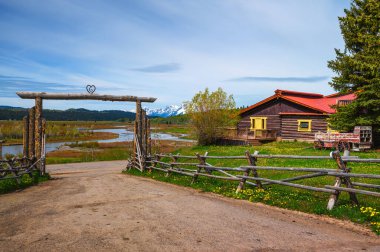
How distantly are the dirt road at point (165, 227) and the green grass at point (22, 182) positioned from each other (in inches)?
104

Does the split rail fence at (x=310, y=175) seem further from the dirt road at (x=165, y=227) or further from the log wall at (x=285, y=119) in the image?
the log wall at (x=285, y=119)

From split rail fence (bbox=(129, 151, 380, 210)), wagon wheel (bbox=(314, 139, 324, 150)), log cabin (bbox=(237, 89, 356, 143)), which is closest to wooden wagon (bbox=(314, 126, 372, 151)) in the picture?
wagon wheel (bbox=(314, 139, 324, 150))

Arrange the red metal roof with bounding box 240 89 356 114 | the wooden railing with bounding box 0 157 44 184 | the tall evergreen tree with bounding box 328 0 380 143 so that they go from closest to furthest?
the wooden railing with bounding box 0 157 44 184, the tall evergreen tree with bounding box 328 0 380 143, the red metal roof with bounding box 240 89 356 114

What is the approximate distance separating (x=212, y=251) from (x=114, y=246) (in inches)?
71.4

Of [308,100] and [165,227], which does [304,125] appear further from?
[165,227]

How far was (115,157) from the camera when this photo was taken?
4144 centimetres

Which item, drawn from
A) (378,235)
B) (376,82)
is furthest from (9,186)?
(376,82)

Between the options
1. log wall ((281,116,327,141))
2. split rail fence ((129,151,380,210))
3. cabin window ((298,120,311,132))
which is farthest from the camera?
cabin window ((298,120,311,132))

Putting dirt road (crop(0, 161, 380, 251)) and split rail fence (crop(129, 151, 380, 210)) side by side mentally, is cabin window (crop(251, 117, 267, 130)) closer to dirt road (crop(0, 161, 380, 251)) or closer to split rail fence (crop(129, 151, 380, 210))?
split rail fence (crop(129, 151, 380, 210))

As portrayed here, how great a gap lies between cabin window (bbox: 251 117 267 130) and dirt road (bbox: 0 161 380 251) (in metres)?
28.5

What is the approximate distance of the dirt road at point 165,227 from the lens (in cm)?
638

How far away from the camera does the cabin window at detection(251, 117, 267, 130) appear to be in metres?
38.5

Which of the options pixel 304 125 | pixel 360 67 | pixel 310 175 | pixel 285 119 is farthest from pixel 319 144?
pixel 310 175

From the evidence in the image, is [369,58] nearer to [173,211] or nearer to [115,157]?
[173,211]
